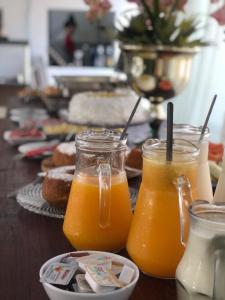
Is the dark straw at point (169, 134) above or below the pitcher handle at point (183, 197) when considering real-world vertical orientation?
above

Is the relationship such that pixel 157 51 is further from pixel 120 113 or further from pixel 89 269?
pixel 89 269

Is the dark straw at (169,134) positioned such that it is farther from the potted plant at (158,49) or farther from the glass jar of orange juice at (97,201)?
the potted plant at (158,49)

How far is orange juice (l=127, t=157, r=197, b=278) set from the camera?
1.86 feet

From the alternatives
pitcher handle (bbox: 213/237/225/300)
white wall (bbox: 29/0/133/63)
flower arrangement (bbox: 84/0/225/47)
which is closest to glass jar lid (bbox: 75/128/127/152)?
pitcher handle (bbox: 213/237/225/300)

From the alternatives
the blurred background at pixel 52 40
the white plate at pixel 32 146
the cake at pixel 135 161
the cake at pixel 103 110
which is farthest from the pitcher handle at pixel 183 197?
the blurred background at pixel 52 40

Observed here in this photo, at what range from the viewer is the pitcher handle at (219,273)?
46 cm

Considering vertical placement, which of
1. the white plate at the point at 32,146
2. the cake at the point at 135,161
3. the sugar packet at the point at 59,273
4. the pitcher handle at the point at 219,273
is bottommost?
the white plate at the point at 32,146

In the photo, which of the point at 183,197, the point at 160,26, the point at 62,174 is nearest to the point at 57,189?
the point at 62,174

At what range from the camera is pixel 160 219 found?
→ 0.57 meters

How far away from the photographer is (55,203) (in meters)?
0.80

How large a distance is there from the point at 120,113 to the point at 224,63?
1.29 metres

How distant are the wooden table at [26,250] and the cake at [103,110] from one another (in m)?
0.50

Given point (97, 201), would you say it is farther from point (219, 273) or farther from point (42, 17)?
point (42, 17)

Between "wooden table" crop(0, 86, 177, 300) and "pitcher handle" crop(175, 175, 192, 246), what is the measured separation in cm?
8
